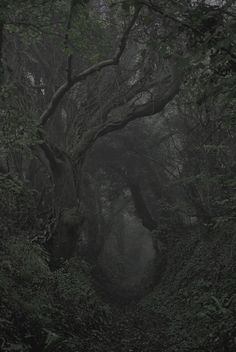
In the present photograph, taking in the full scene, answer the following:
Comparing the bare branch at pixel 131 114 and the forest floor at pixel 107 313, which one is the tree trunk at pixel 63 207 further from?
the bare branch at pixel 131 114

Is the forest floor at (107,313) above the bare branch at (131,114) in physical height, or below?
below

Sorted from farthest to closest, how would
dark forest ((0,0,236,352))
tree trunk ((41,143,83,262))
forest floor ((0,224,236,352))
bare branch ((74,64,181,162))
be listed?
1. bare branch ((74,64,181,162))
2. tree trunk ((41,143,83,262))
3. dark forest ((0,0,236,352))
4. forest floor ((0,224,236,352))

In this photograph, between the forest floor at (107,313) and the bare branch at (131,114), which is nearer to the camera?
the forest floor at (107,313)

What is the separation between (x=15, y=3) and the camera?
834 cm

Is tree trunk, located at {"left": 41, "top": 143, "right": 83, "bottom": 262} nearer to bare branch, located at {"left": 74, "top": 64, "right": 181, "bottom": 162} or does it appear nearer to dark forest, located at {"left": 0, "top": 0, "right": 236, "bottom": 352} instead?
dark forest, located at {"left": 0, "top": 0, "right": 236, "bottom": 352}

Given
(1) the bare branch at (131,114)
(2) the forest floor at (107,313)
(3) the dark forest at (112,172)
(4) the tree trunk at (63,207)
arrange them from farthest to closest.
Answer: (1) the bare branch at (131,114) → (4) the tree trunk at (63,207) → (3) the dark forest at (112,172) → (2) the forest floor at (107,313)

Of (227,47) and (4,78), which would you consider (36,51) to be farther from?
(227,47)

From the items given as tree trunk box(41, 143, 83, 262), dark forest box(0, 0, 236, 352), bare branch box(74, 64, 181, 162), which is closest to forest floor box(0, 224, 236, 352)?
dark forest box(0, 0, 236, 352)

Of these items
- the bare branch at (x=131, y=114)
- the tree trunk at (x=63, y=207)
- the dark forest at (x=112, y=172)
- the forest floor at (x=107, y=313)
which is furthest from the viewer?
the bare branch at (x=131, y=114)

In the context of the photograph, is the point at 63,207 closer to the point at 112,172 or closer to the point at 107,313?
the point at 107,313

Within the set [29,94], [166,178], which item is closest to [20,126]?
[29,94]

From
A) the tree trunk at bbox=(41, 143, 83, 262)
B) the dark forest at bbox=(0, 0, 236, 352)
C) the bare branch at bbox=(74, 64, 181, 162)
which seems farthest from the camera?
the bare branch at bbox=(74, 64, 181, 162)

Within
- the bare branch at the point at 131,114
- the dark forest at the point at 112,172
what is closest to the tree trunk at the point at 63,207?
the dark forest at the point at 112,172

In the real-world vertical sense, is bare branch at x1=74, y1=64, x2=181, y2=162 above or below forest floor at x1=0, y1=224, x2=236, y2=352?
above
